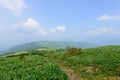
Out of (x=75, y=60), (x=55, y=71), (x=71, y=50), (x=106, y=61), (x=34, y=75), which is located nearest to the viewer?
(x=34, y=75)

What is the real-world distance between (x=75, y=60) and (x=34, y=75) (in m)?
16.7

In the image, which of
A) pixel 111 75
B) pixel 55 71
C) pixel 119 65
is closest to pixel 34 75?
pixel 55 71

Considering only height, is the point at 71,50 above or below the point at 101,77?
above

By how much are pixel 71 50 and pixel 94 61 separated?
1614 cm

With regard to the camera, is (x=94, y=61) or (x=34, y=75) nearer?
(x=34, y=75)

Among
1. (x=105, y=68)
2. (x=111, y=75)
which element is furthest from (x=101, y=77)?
(x=105, y=68)

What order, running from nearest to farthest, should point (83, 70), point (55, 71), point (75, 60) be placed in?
point (55, 71), point (83, 70), point (75, 60)

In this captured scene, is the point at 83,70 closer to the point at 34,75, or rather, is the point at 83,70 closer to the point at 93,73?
the point at 93,73

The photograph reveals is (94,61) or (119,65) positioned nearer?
(119,65)

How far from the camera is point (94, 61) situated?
122 feet

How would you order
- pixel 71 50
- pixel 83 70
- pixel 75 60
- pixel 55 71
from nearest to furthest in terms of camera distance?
pixel 55 71 → pixel 83 70 → pixel 75 60 → pixel 71 50

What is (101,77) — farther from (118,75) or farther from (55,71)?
(55,71)

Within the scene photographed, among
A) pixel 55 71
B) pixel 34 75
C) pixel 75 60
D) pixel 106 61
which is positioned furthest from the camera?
pixel 75 60

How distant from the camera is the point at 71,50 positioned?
52.9 meters
